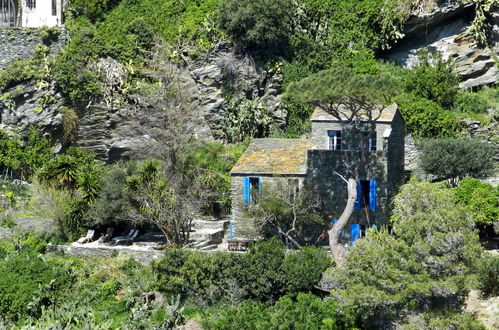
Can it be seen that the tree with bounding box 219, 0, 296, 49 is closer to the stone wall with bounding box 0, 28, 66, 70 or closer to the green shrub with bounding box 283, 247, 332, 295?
the stone wall with bounding box 0, 28, 66, 70

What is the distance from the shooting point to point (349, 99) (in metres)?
33.0

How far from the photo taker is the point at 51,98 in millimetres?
44031

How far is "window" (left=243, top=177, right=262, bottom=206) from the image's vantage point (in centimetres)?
3528

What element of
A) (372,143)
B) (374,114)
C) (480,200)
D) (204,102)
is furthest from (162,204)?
(480,200)

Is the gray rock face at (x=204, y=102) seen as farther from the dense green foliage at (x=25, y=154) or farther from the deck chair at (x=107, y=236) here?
the deck chair at (x=107, y=236)

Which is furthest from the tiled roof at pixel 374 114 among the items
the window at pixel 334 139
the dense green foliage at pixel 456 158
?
the dense green foliage at pixel 456 158

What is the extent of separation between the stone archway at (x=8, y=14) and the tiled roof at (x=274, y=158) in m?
18.3

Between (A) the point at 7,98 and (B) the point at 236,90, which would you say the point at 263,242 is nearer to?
(B) the point at 236,90

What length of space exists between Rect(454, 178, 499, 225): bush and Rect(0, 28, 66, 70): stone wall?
902 inches

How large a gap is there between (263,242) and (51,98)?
54.5ft

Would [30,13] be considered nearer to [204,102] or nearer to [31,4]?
[31,4]

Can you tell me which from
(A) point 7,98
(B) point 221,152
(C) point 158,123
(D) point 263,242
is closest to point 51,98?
(A) point 7,98

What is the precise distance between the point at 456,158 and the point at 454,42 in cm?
993

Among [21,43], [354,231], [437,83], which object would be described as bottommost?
[354,231]
